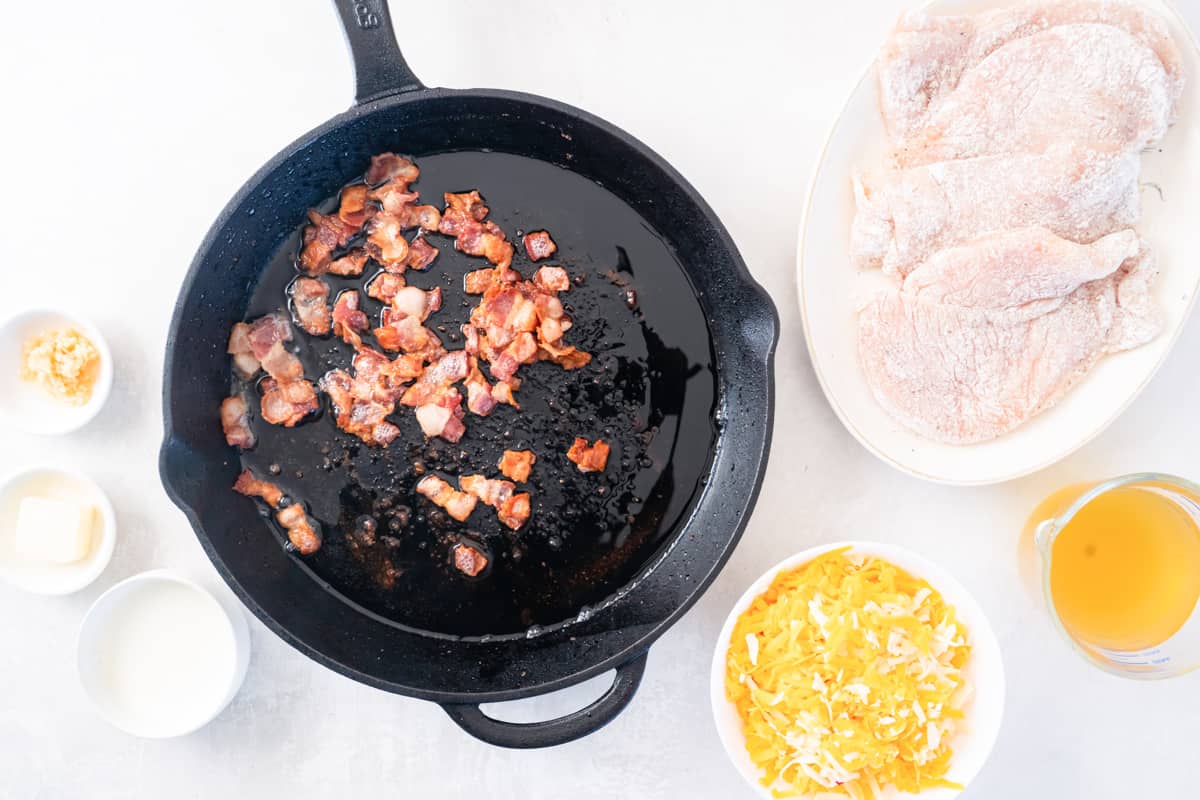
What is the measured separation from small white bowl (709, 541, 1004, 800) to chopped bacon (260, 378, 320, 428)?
703mm

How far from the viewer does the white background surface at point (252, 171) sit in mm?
1366

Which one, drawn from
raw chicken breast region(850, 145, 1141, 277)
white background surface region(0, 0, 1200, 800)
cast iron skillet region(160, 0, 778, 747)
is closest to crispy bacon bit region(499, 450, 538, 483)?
cast iron skillet region(160, 0, 778, 747)

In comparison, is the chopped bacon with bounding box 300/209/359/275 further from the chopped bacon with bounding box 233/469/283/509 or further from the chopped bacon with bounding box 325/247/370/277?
the chopped bacon with bounding box 233/469/283/509

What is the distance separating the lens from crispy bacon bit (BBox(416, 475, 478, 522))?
1.32m

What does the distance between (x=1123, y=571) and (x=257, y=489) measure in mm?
1305

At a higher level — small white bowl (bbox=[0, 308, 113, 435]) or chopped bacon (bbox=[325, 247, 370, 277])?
chopped bacon (bbox=[325, 247, 370, 277])

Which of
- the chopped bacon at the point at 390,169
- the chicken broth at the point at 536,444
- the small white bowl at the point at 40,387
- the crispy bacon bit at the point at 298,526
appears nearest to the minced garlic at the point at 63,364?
the small white bowl at the point at 40,387

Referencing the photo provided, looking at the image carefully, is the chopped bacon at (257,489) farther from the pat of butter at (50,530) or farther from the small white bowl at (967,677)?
the small white bowl at (967,677)


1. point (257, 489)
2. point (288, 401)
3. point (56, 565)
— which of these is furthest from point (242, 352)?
point (56, 565)

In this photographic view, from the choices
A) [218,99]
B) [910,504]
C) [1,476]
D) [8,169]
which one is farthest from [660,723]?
[8,169]

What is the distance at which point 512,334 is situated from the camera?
4.28 ft

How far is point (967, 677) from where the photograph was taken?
1.22 metres

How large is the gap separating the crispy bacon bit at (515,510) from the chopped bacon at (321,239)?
0.46 metres

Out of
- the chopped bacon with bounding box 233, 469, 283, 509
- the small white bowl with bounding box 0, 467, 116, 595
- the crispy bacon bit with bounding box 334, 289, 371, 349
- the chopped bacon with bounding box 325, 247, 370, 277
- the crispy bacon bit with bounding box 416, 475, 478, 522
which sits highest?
the chopped bacon with bounding box 325, 247, 370, 277
